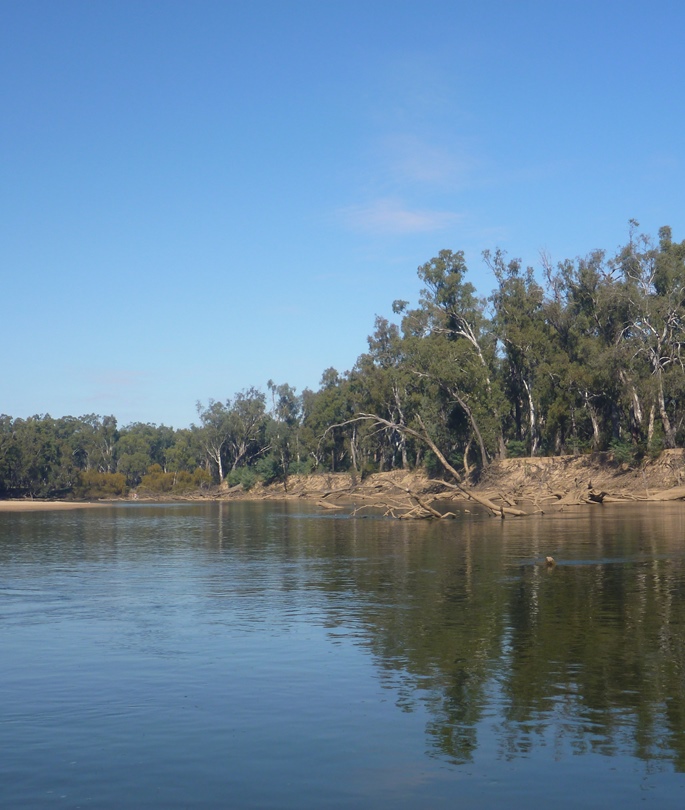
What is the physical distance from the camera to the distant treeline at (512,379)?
82.8 m

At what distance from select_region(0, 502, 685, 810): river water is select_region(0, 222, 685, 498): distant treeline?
38.6m

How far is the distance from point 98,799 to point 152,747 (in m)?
1.96

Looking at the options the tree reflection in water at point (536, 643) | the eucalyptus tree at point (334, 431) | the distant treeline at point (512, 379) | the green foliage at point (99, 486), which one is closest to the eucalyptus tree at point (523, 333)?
the distant treeline at point (512, 379)

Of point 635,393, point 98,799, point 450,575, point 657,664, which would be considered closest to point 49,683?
point 98,799

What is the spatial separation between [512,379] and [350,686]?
93.2 metres

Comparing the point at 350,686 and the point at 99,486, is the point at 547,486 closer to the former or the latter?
the point at 350,686

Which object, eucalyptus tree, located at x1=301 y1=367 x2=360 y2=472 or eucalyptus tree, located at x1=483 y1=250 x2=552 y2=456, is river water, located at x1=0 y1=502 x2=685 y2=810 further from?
eucalyptus tree, located at x1=301 y1=367 x2=360 y2=472

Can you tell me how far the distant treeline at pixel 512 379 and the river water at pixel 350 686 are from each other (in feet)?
127

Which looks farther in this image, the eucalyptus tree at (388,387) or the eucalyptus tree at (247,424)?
the eucalyptus tree at (247,424)

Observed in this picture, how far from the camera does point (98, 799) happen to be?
36.8ft

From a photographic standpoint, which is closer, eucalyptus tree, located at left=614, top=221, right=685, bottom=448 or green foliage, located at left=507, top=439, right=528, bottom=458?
eucalyptus tree, located at left=614, top=221, right=685, bottom=448

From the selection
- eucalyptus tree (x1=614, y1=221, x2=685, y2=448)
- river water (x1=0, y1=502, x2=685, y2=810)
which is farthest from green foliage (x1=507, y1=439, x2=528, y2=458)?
river water (x1=0, y1=502, x2=685, y2=810)

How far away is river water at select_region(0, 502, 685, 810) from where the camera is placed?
11.6 meters

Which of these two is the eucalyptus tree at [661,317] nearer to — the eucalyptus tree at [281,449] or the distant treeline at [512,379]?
the distant treeline at [512,379]
